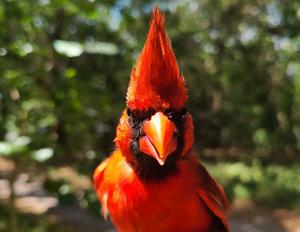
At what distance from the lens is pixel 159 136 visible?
3.33 ft

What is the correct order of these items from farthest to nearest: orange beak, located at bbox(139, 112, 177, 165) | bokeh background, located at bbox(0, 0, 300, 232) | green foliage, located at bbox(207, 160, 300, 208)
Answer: green foliage, located at bbox(207, 160, 300, 208), bokeh background, located at bbox(0, 0, 300, 232), orange beak, located at bbox(139, 112, 177, 165)

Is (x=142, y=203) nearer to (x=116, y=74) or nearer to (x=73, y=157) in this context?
(x=73, y=157)

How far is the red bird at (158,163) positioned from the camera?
3.48 feet

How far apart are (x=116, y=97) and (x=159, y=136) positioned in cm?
121

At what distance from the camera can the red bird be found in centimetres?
106

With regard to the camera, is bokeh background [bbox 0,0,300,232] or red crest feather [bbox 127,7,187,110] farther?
bokeh background [bbox 0,0,300,232]

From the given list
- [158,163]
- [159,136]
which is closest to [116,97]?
[158,163]

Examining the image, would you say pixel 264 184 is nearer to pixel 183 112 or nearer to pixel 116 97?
pixel 116 97

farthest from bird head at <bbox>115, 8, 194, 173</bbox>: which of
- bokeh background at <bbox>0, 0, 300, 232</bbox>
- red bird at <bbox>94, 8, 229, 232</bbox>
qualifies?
bokeh background at <bbox>0, 0, 300, 232</bbox>

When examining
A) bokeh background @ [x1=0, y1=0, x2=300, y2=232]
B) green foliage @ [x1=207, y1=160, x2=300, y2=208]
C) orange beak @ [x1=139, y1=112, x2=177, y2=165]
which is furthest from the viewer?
green foliage @ [x1=207, y1=160, x2=300, y2=208]

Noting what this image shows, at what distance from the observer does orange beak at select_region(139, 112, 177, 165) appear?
3.36 ft

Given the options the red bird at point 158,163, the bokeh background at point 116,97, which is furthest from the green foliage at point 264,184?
the red bird at point 158,163

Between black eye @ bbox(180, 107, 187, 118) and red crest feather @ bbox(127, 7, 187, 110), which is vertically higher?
red crest feather @ bbox(127, 7, 187, 110)

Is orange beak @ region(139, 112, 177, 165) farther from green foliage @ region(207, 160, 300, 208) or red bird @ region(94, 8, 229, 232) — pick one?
green foliage @ region(207, 160, 300, 208)
